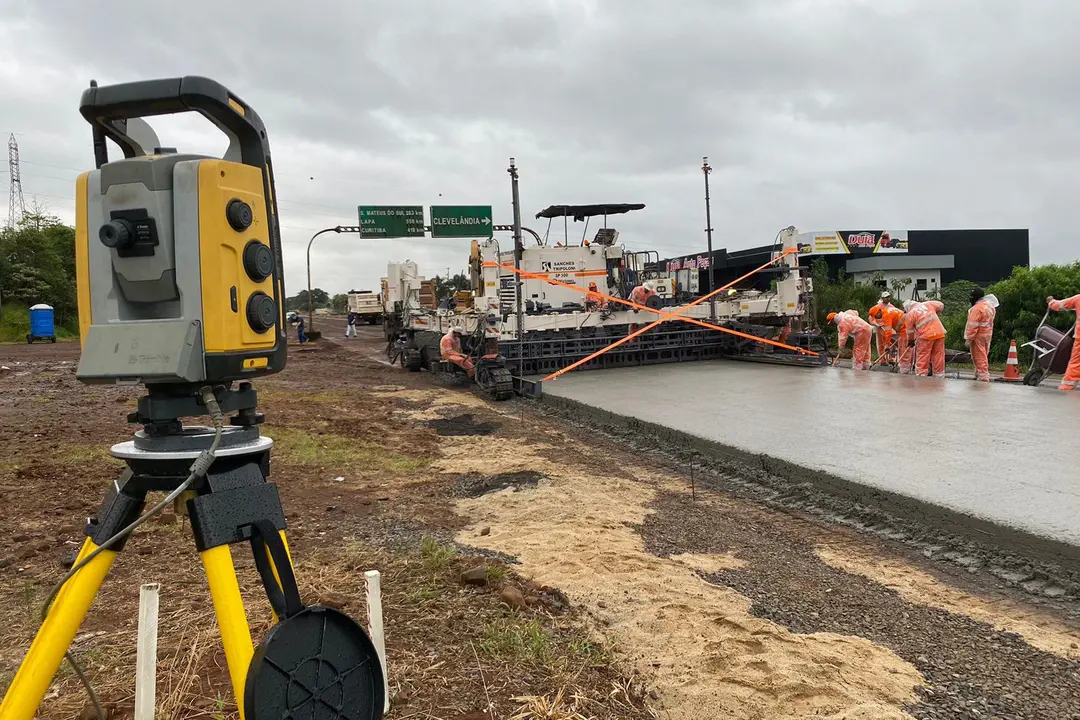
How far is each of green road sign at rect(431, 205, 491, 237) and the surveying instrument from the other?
29.3 m

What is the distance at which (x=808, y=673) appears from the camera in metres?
2.68

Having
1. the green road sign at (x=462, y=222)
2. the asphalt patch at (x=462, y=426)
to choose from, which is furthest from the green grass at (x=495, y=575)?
the green road sign at (x=462, y=222)

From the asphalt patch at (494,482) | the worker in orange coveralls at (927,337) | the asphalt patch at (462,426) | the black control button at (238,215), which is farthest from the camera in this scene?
the worker in orange coveralls at (927,337)

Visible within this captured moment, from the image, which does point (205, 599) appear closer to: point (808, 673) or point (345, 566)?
point (345, 566)

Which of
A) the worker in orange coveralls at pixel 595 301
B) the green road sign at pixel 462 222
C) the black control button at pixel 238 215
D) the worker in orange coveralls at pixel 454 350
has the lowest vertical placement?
the worker in orange coveralls at pixel 454 350

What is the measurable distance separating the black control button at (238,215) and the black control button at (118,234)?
220mm

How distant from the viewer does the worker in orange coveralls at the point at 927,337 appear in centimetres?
1142

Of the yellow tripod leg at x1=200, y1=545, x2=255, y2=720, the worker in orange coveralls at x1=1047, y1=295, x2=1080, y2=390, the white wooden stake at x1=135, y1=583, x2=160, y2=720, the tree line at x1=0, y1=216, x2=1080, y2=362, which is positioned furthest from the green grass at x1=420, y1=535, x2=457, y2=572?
the tree line at x1=0, y1=216, x2=1080, y2=362

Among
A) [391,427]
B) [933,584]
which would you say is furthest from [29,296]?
[933,584]

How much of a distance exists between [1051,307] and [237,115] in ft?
38.2

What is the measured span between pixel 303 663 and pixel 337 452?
20.0 feet

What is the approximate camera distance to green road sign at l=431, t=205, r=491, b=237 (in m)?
30.6

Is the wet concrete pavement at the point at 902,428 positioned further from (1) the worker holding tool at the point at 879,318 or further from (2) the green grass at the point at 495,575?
(1) the worker holding tool at the point at 879,318

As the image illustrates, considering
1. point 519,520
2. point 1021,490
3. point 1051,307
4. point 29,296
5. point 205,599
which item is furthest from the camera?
point 29,296
